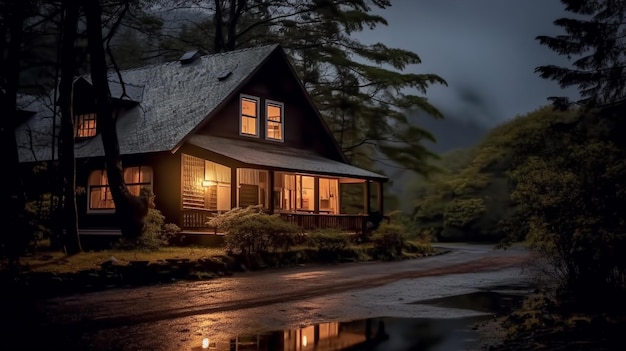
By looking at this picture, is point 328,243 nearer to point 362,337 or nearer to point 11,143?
point 11,143

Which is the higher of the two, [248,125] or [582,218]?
[248,125]

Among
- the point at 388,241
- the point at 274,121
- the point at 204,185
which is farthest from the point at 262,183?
the point at 388,241

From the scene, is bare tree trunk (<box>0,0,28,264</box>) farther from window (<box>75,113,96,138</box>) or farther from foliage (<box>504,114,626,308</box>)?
foliage (<box>504,114,626,308</box>)

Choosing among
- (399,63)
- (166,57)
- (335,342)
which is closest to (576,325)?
(335,342)

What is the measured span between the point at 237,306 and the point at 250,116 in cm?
1843

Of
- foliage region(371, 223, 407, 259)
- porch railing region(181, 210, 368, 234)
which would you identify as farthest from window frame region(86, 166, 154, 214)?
foliage region(371, 223, 407, 259)

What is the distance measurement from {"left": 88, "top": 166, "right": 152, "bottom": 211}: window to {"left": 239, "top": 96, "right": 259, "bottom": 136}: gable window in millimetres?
4933

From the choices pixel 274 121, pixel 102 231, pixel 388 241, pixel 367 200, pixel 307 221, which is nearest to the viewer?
pixel 388 241

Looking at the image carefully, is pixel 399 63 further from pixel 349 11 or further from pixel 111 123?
pixel 111 123

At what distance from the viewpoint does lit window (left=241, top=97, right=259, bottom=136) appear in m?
29.0

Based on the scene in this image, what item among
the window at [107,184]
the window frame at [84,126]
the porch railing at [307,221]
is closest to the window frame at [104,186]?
the window at [107,184]

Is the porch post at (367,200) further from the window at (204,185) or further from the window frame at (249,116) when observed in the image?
the window at (204,185)

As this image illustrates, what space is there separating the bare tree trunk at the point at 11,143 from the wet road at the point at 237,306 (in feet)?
13.3

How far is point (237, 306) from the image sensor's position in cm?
1156
